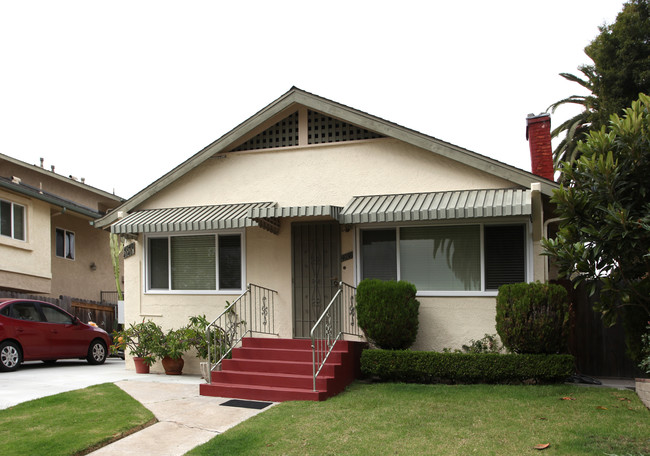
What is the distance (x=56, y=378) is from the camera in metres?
10.9

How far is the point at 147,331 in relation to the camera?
11.8 metres

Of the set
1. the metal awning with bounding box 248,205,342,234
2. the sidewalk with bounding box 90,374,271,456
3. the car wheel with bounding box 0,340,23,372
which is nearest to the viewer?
the sidewalk with bounding box 90,374,271,456

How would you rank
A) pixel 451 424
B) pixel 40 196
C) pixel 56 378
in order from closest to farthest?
pixel 451 424 → pixel 56 378 → pixel 40 196

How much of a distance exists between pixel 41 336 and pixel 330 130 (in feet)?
24.6

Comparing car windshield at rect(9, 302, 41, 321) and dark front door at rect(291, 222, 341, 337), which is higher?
dark front door at rect(291, 222, 341, 337)

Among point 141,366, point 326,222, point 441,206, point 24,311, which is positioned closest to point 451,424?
point 441,206

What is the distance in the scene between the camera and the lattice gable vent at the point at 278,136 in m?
11.9

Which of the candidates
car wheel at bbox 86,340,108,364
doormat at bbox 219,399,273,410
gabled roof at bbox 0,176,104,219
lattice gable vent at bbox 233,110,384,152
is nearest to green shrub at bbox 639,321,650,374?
doormat at bbox 219,399,273,410

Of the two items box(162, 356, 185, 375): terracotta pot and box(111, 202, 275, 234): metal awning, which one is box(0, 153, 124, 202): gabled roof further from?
box(162, 356, 185, 375): terracotta pot

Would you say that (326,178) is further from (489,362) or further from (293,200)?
(489,362)

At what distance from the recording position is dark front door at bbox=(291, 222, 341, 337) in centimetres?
1134

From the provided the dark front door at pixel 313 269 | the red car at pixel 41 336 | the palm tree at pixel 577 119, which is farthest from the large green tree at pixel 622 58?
the red car at pixel 41 336

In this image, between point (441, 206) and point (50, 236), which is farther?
point (50, 236)

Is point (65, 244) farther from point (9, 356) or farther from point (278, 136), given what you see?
point (278, 136)
